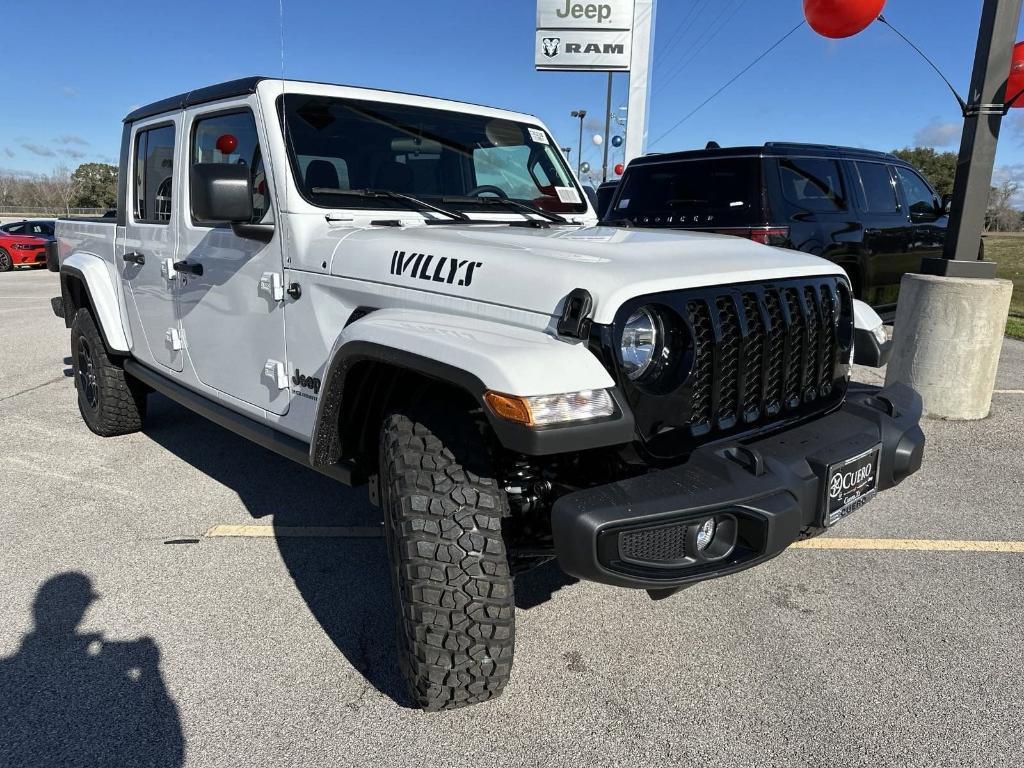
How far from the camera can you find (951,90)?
548cm

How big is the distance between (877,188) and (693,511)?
652cm

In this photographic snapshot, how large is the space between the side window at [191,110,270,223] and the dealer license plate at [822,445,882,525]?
2311 millimetres

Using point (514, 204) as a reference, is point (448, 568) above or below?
below

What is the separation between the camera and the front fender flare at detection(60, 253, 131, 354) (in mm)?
4469

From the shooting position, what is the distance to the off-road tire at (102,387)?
4.71 metres

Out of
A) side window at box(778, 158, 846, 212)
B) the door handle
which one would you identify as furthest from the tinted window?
the door handle

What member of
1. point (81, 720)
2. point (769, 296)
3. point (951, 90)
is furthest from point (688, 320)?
point (951, 90)

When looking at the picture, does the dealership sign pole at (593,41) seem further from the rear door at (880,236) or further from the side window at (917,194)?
the rear door at (880,236)

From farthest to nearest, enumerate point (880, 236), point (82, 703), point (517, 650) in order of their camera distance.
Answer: point (880, 236) → point (517, 650) → point (82, 703)

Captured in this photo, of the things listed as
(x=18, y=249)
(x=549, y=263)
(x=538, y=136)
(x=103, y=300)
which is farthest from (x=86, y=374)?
(x=18, y=249)

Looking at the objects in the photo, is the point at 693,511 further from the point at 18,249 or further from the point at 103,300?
the point at 18,249

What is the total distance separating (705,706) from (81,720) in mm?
1898

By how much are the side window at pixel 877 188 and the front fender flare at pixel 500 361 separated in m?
Result: 6.14

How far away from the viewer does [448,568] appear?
210 centimetres
